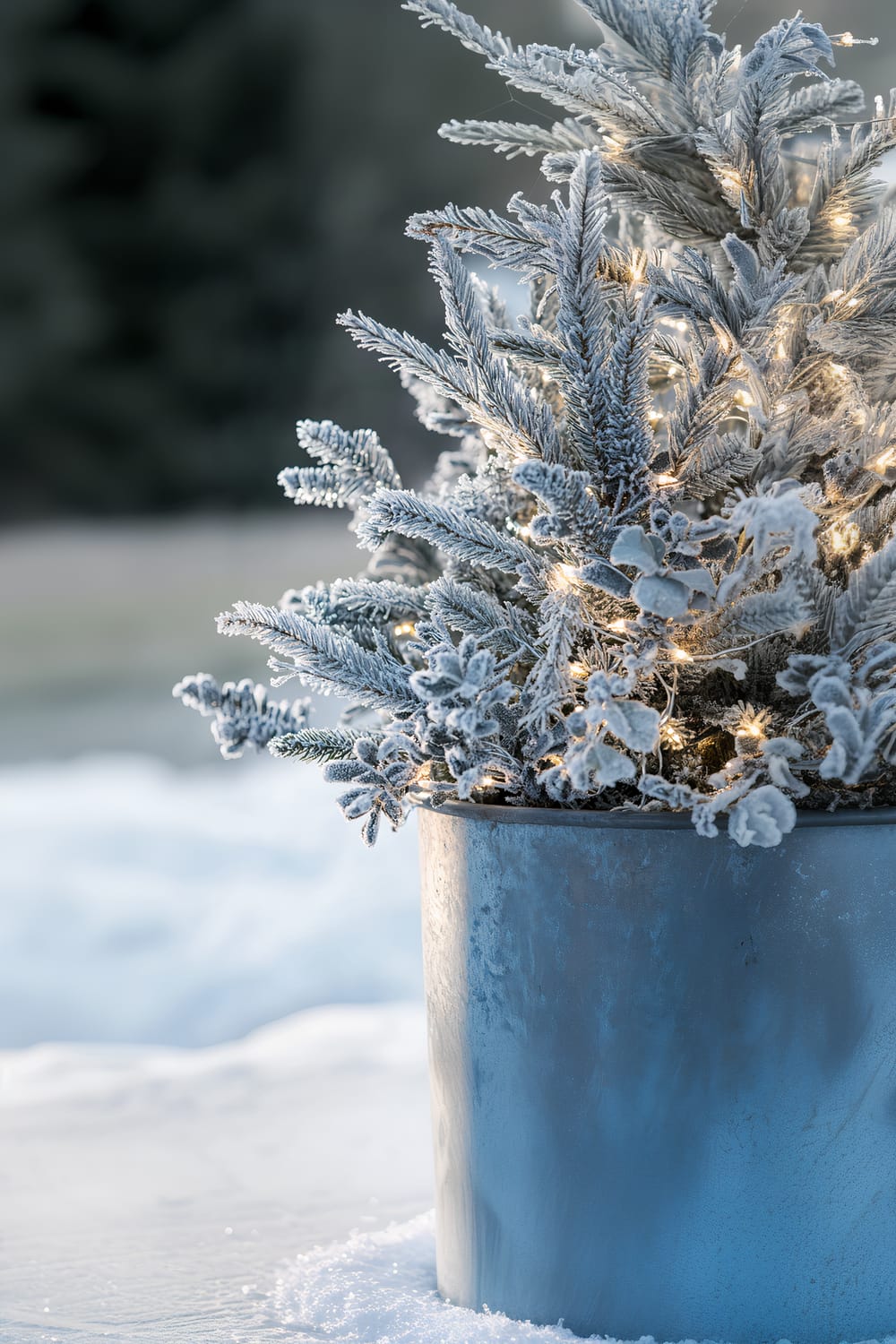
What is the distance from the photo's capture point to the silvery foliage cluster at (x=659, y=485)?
2.32ft

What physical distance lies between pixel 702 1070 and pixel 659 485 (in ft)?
1.13

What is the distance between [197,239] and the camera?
7.51 ft

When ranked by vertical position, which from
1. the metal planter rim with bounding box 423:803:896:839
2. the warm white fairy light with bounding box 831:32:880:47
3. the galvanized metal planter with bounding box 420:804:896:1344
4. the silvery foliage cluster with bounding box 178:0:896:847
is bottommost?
the galvanized metal planter with bounding box 420:804:896:1344

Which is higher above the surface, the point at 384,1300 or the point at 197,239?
the point at 197,239

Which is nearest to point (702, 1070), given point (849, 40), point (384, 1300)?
point (384, 1300)

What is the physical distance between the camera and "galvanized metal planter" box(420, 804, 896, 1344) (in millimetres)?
759

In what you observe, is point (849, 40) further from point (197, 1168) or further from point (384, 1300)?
point (197, 1168)

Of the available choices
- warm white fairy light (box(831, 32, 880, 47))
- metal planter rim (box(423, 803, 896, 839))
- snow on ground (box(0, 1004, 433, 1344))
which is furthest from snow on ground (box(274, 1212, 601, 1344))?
warm white fairy light (box(831, 32, 880, 47))

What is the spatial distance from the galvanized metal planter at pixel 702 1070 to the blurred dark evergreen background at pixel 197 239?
1565 millimetres

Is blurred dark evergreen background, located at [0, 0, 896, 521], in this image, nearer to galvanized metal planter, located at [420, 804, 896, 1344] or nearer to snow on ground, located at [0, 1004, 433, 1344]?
snow on ground, located at [0, 1004, 433, 1344]

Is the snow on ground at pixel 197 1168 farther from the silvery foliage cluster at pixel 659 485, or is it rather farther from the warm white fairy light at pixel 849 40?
the warm white fairy light at pixel 849 40

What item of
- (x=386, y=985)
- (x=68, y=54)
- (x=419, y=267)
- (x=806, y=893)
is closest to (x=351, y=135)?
(x=419, y=267)

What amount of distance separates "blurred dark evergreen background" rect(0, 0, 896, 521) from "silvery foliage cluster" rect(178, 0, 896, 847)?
4.57 feet

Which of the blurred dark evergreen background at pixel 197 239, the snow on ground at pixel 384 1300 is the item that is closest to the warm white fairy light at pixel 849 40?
the snow on ground at pixel 384 1300
